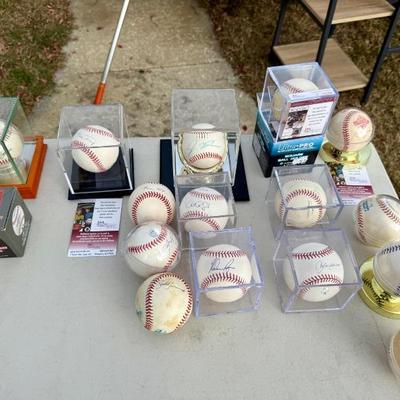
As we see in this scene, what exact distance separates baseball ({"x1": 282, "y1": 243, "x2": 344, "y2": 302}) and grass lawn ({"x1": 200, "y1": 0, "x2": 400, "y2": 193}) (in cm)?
151

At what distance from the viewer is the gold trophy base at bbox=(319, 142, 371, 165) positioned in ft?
5.14

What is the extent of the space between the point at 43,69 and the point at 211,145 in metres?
1.97

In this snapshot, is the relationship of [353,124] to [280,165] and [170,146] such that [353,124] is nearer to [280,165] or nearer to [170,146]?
[280,165]

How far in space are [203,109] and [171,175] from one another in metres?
0.27

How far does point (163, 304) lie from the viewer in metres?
1.06

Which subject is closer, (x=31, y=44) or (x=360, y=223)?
(x=360, y=223)

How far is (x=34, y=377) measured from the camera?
3.54 feet

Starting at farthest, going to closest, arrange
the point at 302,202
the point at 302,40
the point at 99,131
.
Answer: the point at 302,40, the point at 99,131, the point at 302,202

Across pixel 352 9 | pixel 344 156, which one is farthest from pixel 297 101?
pixel 352 9

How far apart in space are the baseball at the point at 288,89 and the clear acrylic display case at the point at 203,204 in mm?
277

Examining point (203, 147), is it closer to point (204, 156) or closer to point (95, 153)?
point (204, 156)

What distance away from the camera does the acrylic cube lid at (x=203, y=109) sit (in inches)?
57.1

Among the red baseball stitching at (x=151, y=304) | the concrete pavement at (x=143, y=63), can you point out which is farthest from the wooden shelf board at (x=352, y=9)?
the red baseball stitching at (x=151, y=304)
